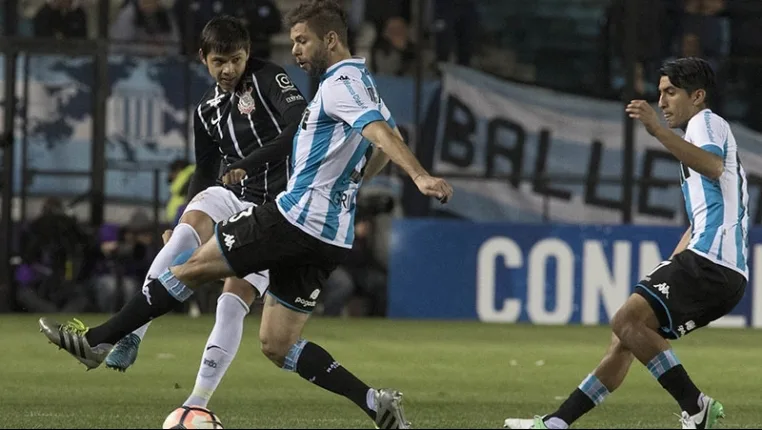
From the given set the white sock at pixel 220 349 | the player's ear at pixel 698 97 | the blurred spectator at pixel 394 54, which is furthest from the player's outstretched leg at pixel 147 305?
the blurred spectator at pixel 394 54

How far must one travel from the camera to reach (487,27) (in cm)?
1848

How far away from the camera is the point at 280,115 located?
853cm

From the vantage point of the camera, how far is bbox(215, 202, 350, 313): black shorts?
7496mm

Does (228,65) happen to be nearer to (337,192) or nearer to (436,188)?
(337,192)

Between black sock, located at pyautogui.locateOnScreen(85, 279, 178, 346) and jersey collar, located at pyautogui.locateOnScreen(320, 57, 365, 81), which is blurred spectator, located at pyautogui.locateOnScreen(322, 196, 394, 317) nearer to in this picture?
black sock, located at pyautogui.locateOnScreen(85, 279, 178, 346)

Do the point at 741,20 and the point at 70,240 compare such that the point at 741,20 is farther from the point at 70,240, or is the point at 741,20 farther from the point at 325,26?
the point at 325,26

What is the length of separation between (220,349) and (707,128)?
2391mm

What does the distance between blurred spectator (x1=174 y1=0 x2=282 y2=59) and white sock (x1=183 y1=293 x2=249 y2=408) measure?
32.2ft

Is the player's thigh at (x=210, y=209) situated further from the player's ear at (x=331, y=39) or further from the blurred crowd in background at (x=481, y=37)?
the blurred crowd in background at (x=481, y=37)

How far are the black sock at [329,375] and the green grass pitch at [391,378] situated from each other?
0.56 meters

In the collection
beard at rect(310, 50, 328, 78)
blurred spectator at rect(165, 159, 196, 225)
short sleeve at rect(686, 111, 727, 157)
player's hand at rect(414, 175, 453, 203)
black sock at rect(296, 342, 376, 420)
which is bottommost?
blurred spectator at rect(165, 159, 196, 225)

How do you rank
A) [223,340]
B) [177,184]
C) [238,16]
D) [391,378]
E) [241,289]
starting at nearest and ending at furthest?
[223,340], [241,289], [391,378], [177,184], [238,16]

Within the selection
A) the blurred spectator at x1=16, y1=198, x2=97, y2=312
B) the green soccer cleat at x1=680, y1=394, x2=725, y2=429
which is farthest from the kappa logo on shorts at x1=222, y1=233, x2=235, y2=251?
the blurred spectator at x1=16, y1=198, x2=97, y2=312

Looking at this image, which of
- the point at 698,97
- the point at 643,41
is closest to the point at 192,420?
the point at 698,97
